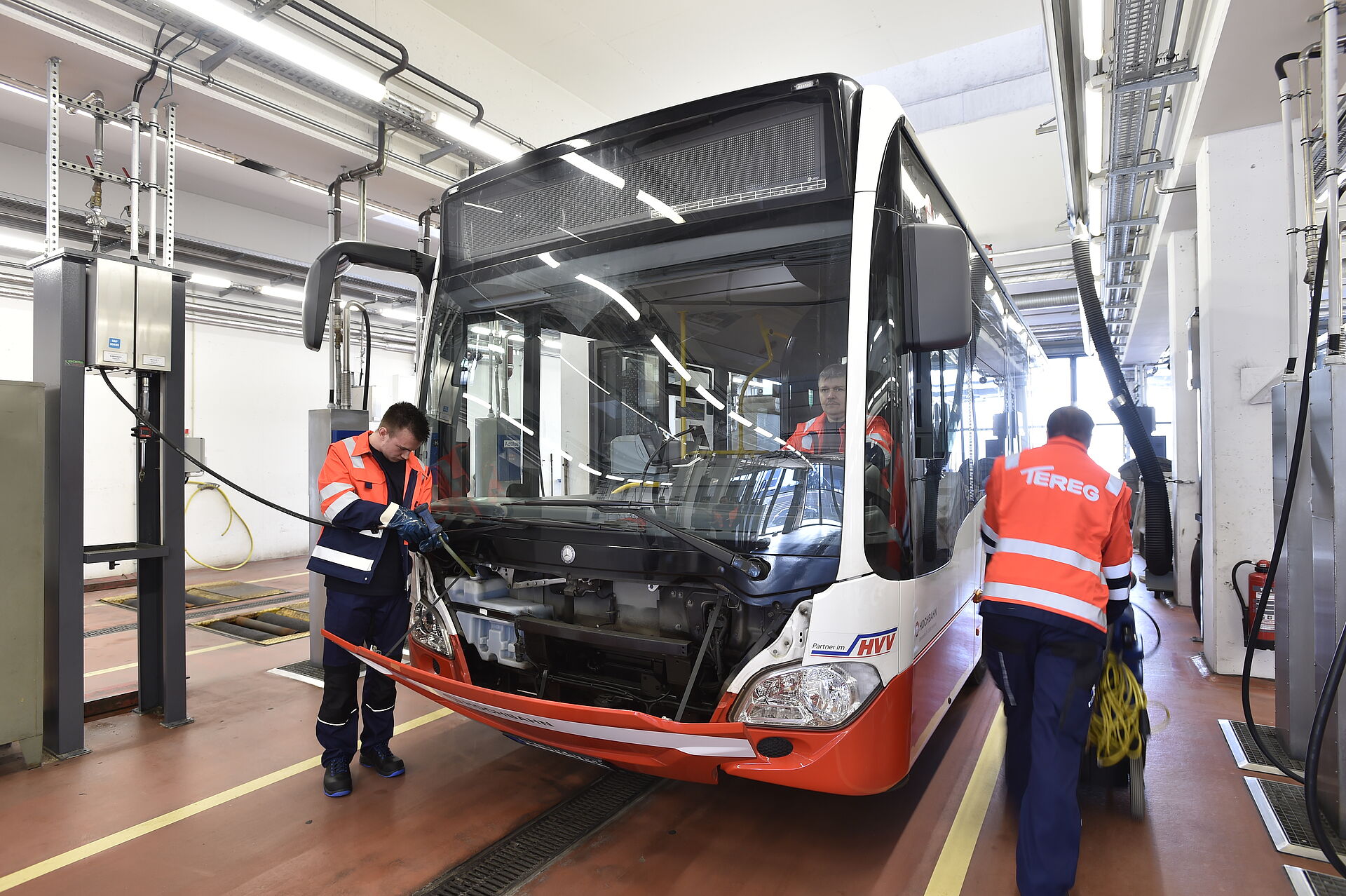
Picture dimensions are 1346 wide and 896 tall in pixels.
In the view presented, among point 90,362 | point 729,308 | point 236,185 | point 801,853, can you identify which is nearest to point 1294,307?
point 729,308

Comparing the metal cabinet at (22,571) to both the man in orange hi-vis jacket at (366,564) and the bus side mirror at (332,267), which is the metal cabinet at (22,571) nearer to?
the man in orange hi-vis jacket at (366,564)

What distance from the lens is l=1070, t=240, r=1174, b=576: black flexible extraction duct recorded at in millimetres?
3566

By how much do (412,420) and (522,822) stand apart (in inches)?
71.1

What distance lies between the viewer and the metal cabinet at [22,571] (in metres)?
3.73

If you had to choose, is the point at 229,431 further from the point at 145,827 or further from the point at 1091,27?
the point at 1091,27

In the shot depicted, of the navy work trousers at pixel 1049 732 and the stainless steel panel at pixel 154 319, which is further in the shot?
the stainless steel panel at pixel 154 319

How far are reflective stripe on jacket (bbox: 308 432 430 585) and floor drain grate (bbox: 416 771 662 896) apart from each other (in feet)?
4.30

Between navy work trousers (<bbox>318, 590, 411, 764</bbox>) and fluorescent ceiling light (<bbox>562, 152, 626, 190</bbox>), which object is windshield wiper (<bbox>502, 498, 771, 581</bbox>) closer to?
fluorescent ceiling light (<bbox>562, 152, 626, 190</bbox>)

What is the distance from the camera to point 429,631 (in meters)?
3.16

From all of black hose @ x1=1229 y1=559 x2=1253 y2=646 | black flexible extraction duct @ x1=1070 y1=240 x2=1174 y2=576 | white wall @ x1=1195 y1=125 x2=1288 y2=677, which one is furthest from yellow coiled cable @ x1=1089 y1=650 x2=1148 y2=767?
white wall @ x1=1195 y1=125 x2=1288 y2=677

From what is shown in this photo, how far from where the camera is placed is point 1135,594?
8.37m

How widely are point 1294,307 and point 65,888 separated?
584 cm

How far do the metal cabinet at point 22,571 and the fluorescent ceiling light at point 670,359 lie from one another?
3.40m

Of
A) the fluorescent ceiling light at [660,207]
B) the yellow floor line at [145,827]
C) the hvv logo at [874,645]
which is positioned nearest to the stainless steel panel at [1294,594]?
the hvv logo at [874,645]
